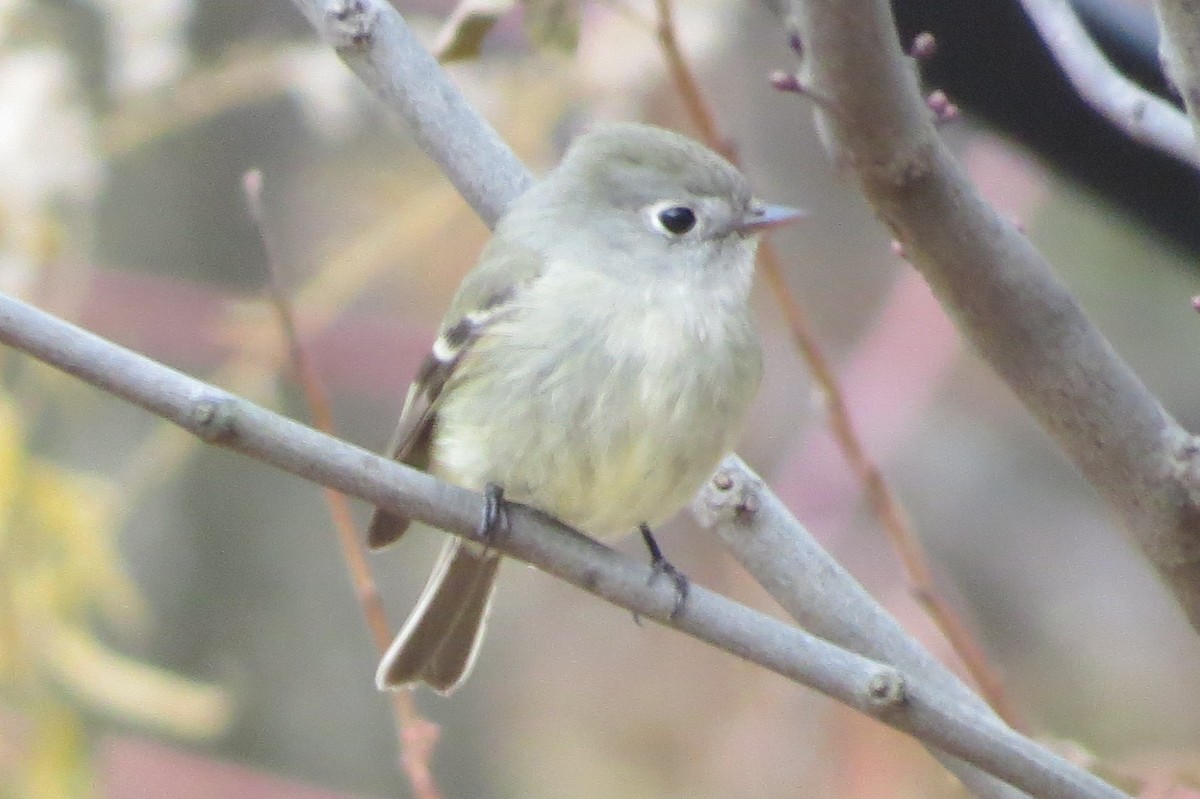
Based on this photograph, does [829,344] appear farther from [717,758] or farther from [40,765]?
[40,765]

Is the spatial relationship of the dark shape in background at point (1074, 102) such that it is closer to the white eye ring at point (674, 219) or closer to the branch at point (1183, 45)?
the white eye ring at point (674, 219)

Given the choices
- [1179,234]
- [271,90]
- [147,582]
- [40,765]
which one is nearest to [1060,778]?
[1179,234]

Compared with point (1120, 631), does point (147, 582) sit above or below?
below

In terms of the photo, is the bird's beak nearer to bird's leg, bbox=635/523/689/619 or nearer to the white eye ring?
the white eye ring

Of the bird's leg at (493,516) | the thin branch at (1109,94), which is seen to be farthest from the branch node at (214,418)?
the thin branch at (1109,94)

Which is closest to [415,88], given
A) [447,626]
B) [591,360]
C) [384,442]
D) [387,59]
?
[387,59]

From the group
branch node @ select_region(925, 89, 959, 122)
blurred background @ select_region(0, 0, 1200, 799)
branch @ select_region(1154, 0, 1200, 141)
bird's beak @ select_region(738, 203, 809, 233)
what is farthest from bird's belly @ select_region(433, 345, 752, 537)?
branch @ select_region(1154, 0, 1200, 141)

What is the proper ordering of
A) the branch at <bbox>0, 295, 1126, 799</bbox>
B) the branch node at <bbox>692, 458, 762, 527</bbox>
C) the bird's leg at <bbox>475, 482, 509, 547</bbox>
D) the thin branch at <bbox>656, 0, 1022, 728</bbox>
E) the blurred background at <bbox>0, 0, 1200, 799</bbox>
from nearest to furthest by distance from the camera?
the branch at <bbox>0, 295, 1126, 799</bbox> → the bird's leg at <bbox>475, 482, 509, 547</bbox> → the branch node at <bbox>692, 458, 762, 527</bbox> → the thin branch at <bbox>656, 0, 1022, 728</bbox> → the blurred background at <bbox>0, 0, 1200, 799</bbox>
